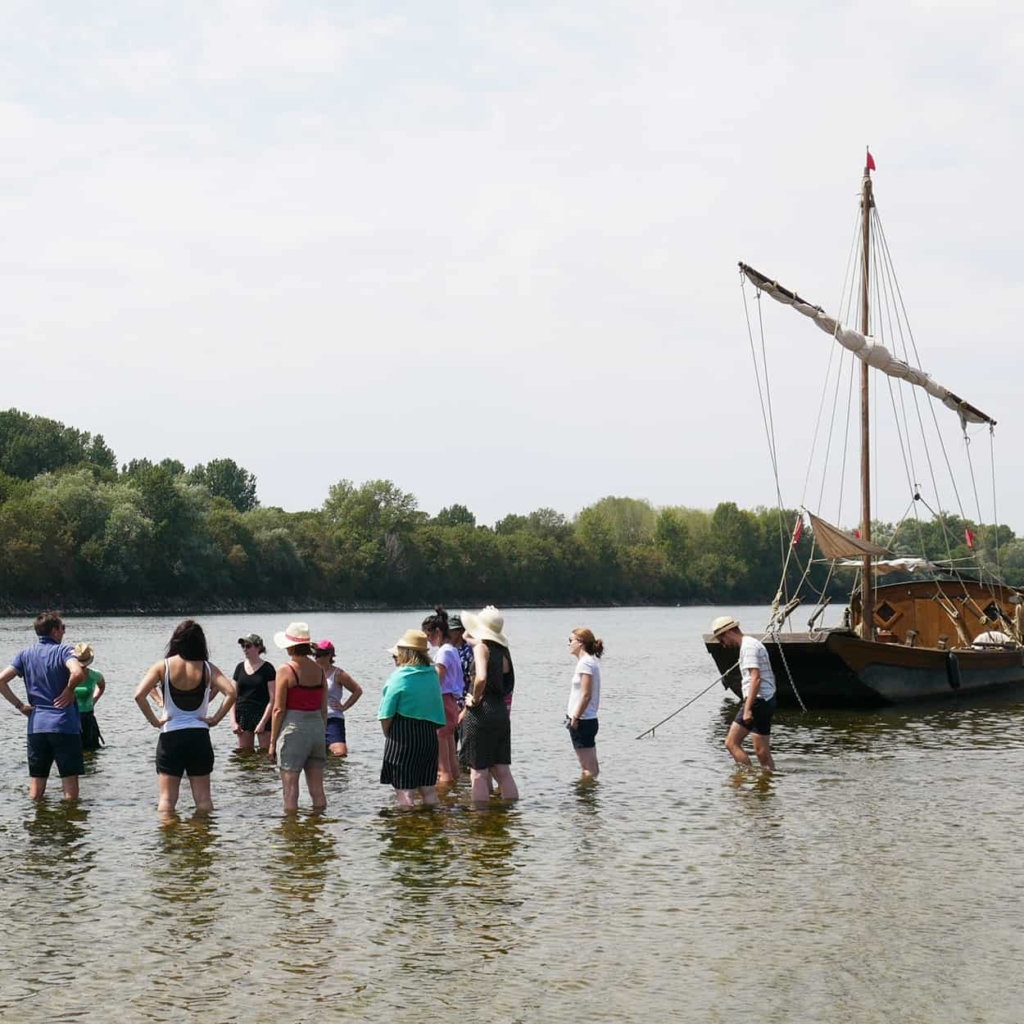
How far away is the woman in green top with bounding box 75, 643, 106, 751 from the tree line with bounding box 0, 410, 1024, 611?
39.4 meters

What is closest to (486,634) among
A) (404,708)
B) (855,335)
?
(404,708)

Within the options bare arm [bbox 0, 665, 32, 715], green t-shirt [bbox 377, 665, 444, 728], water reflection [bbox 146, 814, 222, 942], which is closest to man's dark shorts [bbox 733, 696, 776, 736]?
green t-shirt [bbox 377, 665, 444, 728]

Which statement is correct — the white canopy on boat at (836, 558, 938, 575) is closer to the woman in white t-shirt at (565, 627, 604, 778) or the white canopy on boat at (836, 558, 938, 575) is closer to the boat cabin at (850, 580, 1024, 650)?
the boat cabin at (850, 580, 1024, 650)

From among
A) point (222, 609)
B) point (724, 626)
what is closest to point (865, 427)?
point (724, 626)

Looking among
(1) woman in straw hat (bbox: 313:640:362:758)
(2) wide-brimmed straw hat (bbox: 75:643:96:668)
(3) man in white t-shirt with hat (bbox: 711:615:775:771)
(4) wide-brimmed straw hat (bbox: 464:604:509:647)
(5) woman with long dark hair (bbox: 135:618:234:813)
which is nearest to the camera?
(5) woman with long dark hair (bbox: 135:618:234:813)

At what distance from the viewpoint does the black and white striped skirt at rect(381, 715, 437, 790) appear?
12.7 m

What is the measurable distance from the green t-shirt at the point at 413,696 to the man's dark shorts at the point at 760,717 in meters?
4.69

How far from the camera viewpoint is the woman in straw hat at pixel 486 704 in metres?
13.0

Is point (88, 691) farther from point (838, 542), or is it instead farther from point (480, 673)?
point (838, 542)

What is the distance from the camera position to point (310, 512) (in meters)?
165

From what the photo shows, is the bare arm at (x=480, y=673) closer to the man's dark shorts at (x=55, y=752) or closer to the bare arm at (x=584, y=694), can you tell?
the bare arm at (x=584, y=694)

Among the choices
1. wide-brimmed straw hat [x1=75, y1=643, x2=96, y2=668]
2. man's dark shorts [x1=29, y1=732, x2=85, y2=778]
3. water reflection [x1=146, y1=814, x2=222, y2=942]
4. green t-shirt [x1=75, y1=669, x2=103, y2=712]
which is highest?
wide-brimmed straw hat [x1=75, y1=643, x2=96, y2=668]

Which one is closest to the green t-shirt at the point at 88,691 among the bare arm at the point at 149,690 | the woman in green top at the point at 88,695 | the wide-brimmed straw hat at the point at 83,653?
the woman in green top at the point at 88,695

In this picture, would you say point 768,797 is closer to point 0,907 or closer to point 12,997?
point 0,907
